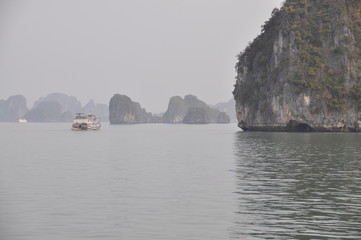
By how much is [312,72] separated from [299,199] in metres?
97.7

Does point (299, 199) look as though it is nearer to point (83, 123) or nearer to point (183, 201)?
point (183, 201)

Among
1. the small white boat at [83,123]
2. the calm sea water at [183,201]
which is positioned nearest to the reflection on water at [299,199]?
the calm sea water at [183,201]

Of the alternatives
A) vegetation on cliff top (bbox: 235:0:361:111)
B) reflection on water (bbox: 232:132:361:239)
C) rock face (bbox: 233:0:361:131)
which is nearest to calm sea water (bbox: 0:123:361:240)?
reflection on water (bbox: 232:132:361:239)

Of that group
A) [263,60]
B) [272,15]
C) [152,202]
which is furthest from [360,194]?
[272,15]

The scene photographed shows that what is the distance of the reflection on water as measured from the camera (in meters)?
19.5

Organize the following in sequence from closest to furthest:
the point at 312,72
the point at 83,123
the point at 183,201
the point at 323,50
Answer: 1. the point at 183,201
2. the point at 312,72
3. the point at 323,50
4. the point at 83,123

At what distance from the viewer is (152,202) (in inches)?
1020

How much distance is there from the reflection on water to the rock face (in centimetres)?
7315

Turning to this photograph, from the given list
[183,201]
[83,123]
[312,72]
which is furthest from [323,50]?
[183,201]

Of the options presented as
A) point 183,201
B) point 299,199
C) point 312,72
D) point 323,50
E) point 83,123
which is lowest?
point 183,201

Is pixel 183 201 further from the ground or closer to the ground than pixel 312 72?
closer to the ground

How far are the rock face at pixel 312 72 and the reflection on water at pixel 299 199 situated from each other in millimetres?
73152

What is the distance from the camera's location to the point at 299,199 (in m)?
26.2

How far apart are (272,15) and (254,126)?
3155cm
